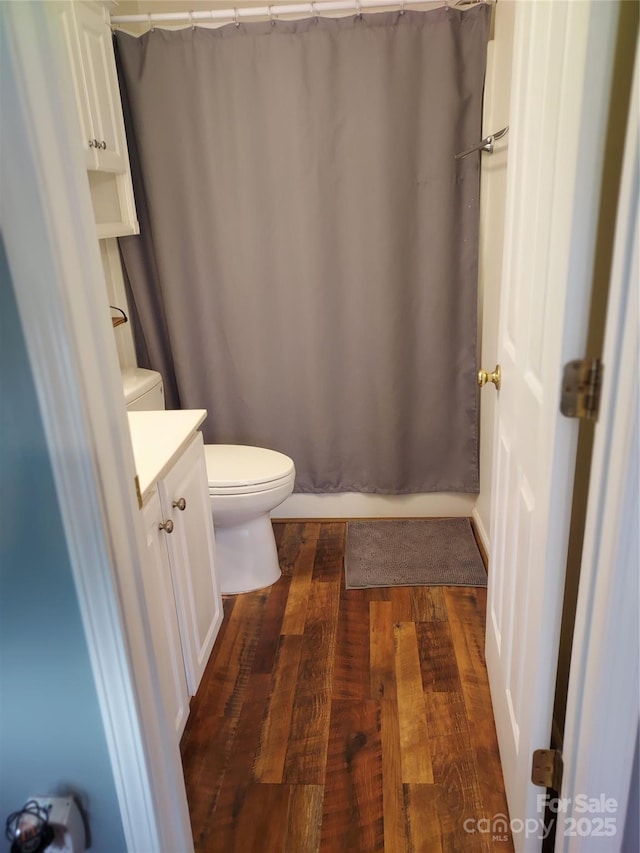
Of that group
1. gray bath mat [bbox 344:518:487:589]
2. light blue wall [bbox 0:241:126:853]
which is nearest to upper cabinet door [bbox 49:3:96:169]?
light blue wall [bbox 0:241:126:853]

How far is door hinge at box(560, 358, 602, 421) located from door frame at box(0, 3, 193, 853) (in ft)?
2.27

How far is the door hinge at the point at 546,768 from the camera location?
1.20 metres

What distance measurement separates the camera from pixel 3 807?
3.64 feet

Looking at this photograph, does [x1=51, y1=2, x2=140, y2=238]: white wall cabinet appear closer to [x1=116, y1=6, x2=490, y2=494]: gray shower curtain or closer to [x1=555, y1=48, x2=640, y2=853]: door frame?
[x1=116, y1=6, x2=490, y2=494]: gray shower curtain

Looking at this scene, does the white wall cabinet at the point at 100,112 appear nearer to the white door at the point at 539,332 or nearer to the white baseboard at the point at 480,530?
the white door at the point at 539,332

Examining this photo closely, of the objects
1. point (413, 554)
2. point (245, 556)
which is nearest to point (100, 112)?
point (245, 556)

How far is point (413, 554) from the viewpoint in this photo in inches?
102

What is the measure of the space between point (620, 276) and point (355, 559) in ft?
6.23

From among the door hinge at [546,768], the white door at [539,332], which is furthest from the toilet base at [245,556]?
the door hinge at [546,768]

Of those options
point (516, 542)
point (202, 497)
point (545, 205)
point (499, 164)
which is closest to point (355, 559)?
point (202, 497)

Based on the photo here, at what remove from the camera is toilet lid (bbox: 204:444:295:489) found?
2.15 m

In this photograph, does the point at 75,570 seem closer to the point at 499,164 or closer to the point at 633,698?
the point at 633,698

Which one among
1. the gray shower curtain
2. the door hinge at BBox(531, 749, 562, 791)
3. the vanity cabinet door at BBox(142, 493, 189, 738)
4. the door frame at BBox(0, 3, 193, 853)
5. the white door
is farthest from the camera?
the gray shower curtain

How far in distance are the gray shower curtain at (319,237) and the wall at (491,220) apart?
5cm
